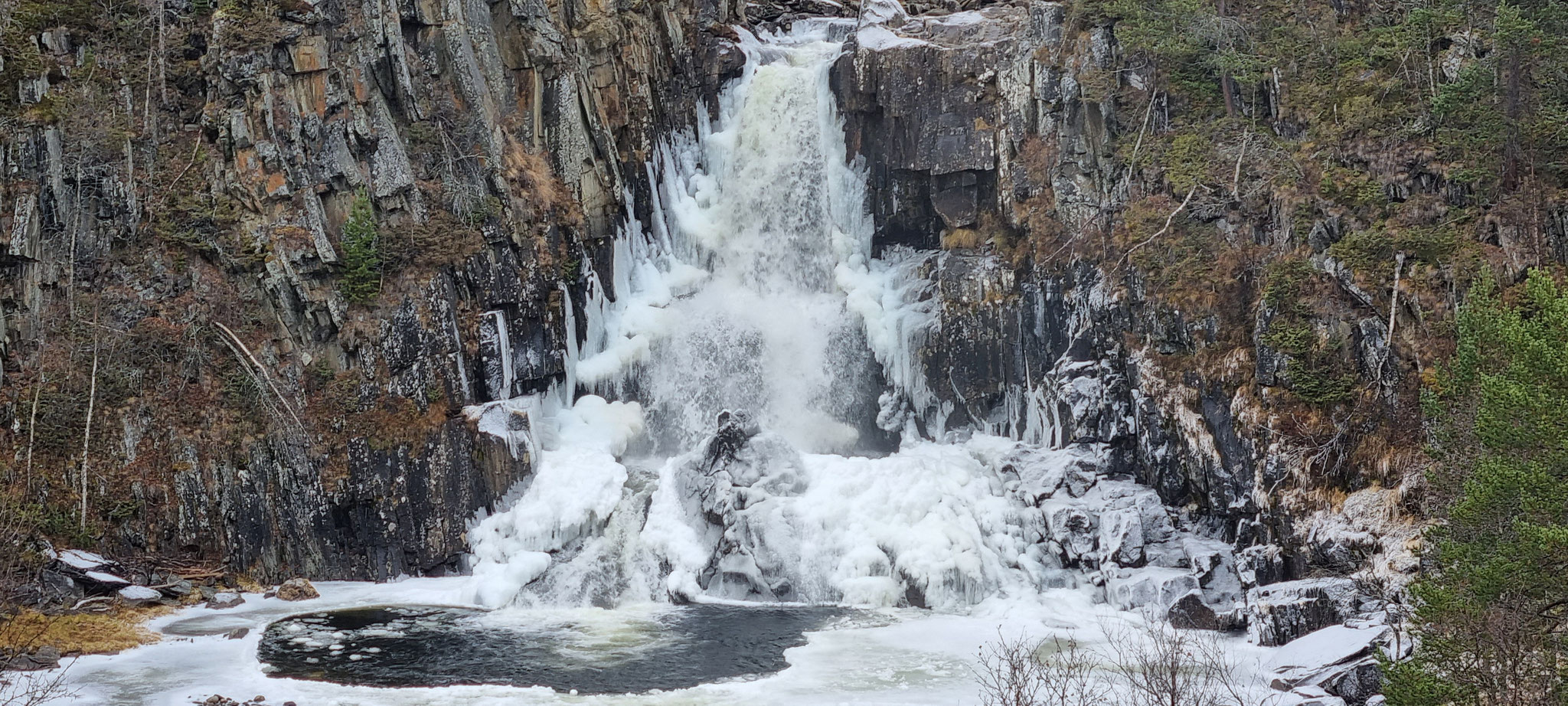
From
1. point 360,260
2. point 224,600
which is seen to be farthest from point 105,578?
point 360,260

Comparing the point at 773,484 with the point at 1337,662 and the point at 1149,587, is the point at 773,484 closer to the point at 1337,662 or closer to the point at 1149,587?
the point at 1149,587

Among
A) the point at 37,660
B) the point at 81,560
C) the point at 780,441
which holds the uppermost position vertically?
the point at 780,441

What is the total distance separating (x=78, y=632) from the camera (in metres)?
21.1

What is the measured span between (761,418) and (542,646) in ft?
39.3

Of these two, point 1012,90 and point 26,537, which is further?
point 1012,90

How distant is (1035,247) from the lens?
3109 cm

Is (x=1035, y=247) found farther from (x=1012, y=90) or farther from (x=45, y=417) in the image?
(x=45, y=417)

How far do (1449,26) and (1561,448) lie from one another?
15983 mm

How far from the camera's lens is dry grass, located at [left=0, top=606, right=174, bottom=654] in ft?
65.0

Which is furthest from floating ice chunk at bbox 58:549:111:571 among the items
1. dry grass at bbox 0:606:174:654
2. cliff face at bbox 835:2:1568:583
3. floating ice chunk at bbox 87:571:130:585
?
cliff face at bbox 835:2:1568:583

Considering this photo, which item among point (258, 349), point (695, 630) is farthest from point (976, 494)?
point (258, 349)

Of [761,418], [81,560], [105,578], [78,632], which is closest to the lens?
[78,632]

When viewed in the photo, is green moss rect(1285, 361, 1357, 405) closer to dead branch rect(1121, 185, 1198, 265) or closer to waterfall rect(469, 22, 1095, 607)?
dead branch rect(1121, 185, 1198, 265)

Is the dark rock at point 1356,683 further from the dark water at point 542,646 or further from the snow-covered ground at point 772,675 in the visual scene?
the dark water at point 542,646
